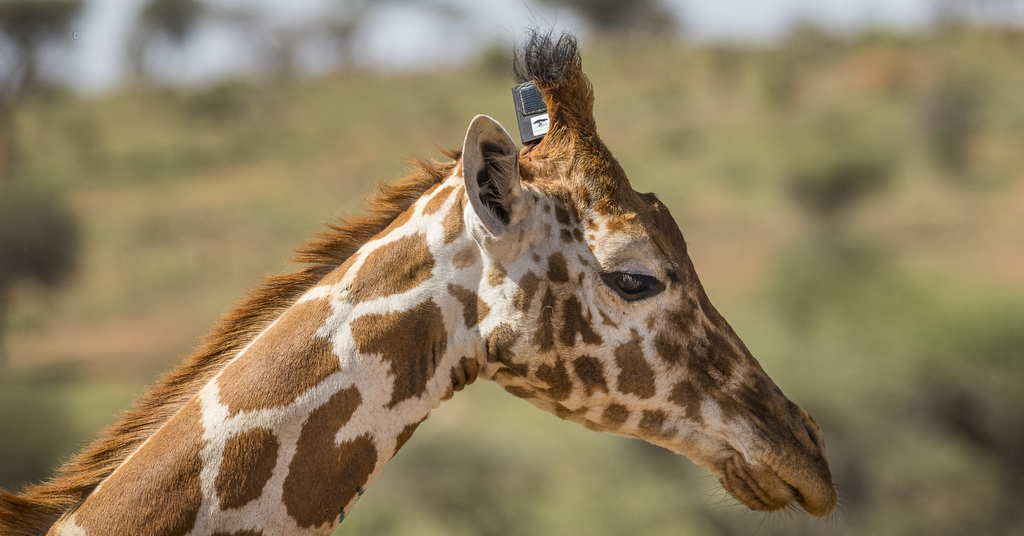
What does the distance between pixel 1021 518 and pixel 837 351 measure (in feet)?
14.7

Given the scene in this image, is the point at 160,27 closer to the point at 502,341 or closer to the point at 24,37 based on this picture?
the point at 24,37

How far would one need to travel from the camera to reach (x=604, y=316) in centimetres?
307

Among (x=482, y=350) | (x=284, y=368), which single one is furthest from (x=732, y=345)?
(x=284, y=368)

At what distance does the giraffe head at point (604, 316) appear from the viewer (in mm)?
3000

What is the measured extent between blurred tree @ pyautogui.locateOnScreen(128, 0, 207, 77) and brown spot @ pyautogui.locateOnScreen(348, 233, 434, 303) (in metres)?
47.8

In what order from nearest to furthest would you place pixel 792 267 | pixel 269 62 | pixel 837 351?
1. pixel 837 351
2. pixel 792 267
3. pixel 269 62

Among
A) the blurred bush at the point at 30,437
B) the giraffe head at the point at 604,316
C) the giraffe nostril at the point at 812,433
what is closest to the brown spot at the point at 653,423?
the giraffe head at the point at 604,316

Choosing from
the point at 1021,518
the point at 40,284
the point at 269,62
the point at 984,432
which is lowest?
the point at 1021,518

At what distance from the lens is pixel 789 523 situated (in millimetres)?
14195

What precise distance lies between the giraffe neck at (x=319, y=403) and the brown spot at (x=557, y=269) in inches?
10.6

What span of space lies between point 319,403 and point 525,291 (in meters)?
0.80

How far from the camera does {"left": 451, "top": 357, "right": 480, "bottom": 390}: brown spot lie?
3033mm

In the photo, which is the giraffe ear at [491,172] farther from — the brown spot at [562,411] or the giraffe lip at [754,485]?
the giraffe lip at [754,485]

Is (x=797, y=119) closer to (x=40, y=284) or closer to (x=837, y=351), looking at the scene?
(x=837, y=351)
